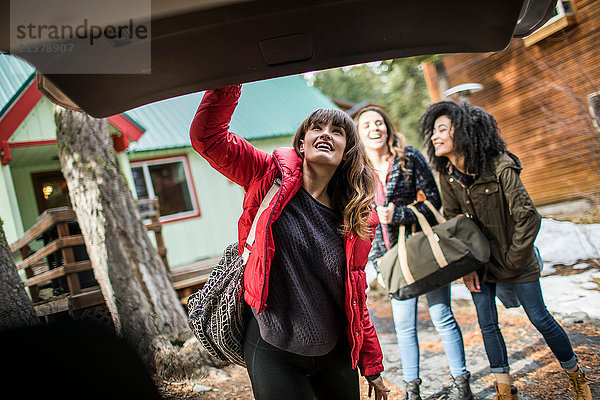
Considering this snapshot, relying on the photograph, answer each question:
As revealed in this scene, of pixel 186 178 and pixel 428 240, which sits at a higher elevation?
pixel 186 178

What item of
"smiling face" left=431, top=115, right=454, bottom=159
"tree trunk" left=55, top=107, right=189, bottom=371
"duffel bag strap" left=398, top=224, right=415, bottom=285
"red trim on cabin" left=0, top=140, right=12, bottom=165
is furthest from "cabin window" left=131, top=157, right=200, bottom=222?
"smiling face" left=431, top=115, right=454, bottom=159

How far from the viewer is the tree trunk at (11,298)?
11.2ft

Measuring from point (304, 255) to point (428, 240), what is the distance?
156 cm

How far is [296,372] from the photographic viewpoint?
1.87 metres

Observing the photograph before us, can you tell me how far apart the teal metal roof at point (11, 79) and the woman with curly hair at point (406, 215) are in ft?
24.7

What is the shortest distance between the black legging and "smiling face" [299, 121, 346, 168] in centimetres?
83

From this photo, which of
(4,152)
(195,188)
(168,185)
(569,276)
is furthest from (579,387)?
(168,185)

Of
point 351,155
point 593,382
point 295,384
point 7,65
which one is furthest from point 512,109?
point 7,65

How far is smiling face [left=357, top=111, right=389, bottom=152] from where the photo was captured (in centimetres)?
358

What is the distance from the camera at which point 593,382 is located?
310 centimetres

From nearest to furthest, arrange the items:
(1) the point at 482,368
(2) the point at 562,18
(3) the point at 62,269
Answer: (1) the point at 482,368, (3) the point at 62,269, (2) the point at 562,18

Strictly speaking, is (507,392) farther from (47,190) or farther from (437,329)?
(47,190)

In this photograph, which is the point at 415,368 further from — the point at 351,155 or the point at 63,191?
the point at 63,191

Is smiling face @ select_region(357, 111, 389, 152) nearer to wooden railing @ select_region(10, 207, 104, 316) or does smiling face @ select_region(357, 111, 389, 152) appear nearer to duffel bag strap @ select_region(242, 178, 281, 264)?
duffel bag strap @ select_region(242, 178, 281, 264)
